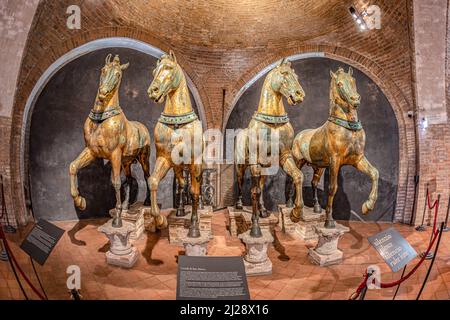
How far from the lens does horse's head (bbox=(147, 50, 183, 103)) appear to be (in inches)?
161

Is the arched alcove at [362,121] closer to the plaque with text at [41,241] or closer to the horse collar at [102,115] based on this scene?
the horse collar at [102,115]

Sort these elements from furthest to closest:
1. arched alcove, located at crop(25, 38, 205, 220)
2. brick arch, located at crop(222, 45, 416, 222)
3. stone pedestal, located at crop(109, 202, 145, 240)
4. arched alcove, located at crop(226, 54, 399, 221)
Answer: arched alcove, located at crop(226, 54, 399, 221), brick arch, located at crop(222, 45, 416, 222), arched alcove, located at crop(25, 38, 205, 220), stone pedestal, located at crop(109, 202, 145, 240)

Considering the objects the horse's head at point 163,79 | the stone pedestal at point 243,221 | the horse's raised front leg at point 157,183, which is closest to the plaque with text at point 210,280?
the horse's raised front leg at point 157,183

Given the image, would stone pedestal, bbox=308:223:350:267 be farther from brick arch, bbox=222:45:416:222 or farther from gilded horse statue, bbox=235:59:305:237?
brick arch, bbox=222:45:416:222

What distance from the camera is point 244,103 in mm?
8055

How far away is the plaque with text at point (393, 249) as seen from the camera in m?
3.45

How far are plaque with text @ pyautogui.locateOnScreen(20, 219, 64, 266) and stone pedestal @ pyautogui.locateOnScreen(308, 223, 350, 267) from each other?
3.55 metres

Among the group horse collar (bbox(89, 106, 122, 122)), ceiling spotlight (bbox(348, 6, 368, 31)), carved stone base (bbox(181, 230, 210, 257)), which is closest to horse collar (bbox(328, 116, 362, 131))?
carved stone base (bbox(181, 230, 210, 257))

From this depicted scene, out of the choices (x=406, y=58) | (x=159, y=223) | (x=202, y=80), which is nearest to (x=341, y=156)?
(x=159, y=223)

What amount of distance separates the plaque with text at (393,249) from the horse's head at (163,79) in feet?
10.0
